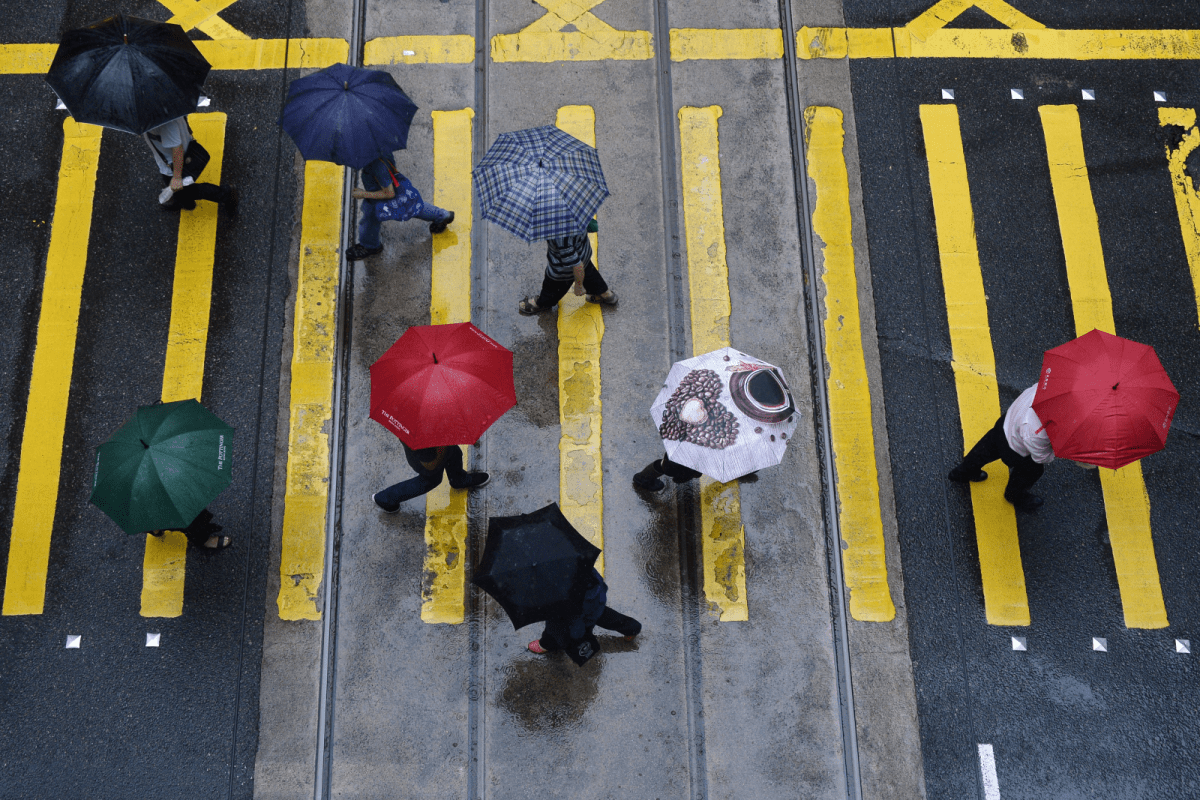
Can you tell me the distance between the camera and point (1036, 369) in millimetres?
6766

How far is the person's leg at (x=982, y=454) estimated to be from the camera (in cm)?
584

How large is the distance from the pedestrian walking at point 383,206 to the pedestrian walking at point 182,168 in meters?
1.17

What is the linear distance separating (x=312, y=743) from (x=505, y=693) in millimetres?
1413

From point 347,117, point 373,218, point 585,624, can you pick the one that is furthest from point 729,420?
point 373,218

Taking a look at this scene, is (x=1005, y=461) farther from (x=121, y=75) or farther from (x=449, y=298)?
(x=121, y=75)

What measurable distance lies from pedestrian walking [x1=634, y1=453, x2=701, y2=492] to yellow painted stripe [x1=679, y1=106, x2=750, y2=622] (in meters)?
0.39

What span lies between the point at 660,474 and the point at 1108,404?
9.46 feet

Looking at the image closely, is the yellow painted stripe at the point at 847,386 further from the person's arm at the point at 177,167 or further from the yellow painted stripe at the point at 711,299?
the person's arm at the point at 177,167

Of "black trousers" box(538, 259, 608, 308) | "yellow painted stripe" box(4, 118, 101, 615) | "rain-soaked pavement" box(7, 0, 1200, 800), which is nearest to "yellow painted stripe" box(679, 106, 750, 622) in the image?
"rain-soaked pavement" box(7, 0, 1200, 800)

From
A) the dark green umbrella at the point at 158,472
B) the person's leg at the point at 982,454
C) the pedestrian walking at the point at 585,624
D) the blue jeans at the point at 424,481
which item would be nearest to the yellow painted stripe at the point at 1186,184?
the person's leg at the point at 982,454

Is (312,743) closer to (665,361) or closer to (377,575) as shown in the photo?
(377,575)

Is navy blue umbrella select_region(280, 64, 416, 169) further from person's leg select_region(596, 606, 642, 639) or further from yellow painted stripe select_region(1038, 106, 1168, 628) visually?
yellow painted stripe select_region(1038, 106, 1168, 628)

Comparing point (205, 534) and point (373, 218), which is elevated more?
point (373, 218)

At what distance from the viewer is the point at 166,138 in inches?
248
